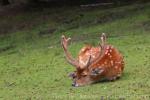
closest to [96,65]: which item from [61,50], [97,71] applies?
[97,71]

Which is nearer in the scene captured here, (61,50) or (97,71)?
(97,71)

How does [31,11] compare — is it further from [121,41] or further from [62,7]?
[121,41]

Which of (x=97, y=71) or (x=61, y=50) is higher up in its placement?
(x=97, y=71)

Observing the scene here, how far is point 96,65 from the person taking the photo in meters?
10.1

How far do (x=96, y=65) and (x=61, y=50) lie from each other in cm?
552

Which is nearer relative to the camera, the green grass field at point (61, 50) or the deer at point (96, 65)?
the green grass field at point (61, 50)

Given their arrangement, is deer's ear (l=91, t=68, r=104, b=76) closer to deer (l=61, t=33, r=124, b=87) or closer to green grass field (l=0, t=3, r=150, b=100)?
deer (l=61, t=33, r=124, b=87)

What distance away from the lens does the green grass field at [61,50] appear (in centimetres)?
923

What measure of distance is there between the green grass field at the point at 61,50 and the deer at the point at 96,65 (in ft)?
0.54

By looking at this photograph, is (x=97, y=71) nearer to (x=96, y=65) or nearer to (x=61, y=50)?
(x=96, y=65)

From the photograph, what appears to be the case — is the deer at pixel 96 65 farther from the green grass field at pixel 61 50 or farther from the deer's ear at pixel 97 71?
the green grass field at pixel 61 50

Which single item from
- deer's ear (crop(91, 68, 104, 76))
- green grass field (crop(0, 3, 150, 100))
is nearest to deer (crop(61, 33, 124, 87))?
deer's ear (crop(91, 68, 104, 76))

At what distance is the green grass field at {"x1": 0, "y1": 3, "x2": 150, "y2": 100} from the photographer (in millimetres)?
9234

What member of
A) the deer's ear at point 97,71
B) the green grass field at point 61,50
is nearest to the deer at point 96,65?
the deer's ear at point 97,71
